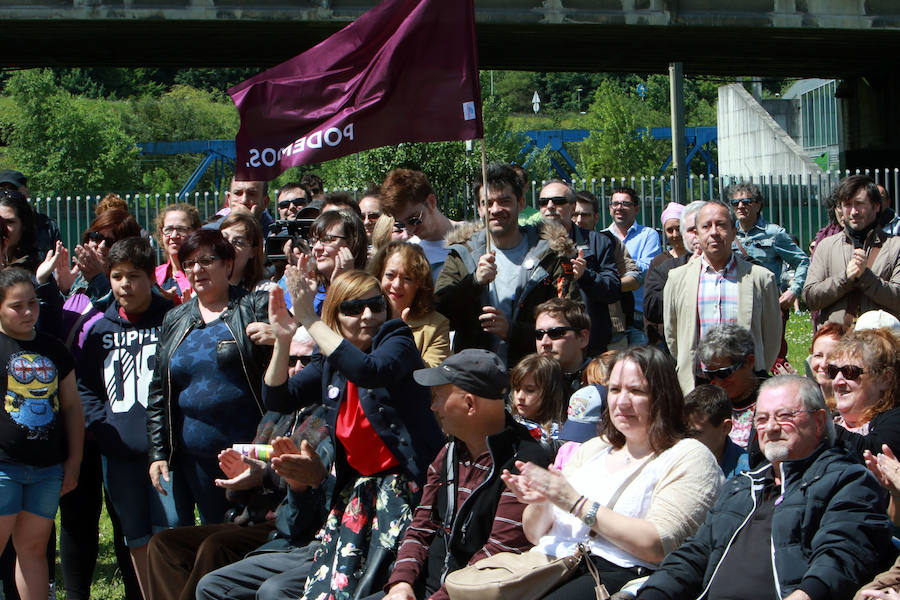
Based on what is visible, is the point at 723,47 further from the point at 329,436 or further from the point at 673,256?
the point at 329,436

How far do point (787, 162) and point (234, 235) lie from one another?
1217 inches

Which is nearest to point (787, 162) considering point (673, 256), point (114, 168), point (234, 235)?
point (673, 256)

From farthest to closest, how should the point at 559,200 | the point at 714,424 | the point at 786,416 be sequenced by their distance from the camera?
the point at 559,200, the point at 714,424, the point at 786,416

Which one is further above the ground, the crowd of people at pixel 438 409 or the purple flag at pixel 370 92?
the purple flag at pixel 370 92

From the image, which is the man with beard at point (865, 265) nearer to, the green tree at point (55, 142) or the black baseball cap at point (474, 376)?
the black baseball cap at point (474, 376)

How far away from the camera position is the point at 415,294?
Answer: 5.96 m

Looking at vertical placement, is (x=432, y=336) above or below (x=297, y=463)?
above

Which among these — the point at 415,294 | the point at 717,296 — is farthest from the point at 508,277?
the point at 717,296

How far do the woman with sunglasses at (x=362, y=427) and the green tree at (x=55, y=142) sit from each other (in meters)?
51.1

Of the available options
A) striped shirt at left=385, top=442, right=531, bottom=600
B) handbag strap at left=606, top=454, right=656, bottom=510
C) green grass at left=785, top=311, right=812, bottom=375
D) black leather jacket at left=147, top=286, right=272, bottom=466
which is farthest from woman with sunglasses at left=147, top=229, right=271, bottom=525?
green grass at left=785, top=311, right=812, bottom=375

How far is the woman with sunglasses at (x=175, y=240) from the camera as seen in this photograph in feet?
23.9

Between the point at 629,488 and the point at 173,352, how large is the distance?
9.14ft

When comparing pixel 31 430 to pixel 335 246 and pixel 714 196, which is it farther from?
pixel 714 196

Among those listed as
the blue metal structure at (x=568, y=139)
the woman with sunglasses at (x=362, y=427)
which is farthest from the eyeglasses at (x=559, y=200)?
the blue metal structure at (x=568, y=139)
